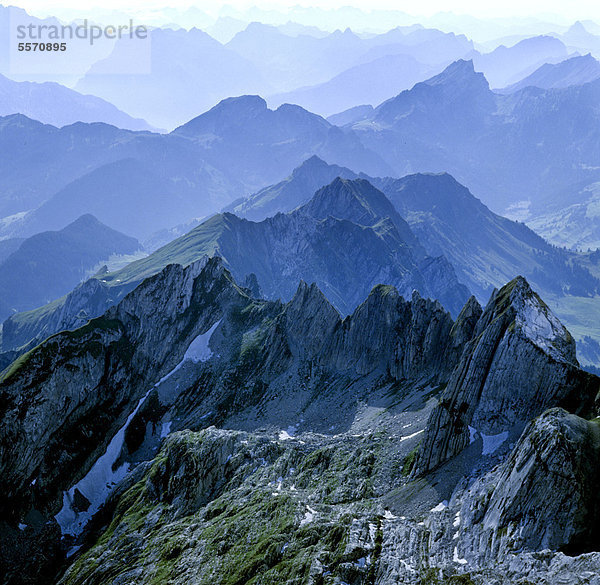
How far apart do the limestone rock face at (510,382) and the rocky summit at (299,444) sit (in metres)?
0.26

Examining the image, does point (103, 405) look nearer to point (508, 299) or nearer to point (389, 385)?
point (389, 385)

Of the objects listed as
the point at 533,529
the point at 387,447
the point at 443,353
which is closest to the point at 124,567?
the point at 387,447

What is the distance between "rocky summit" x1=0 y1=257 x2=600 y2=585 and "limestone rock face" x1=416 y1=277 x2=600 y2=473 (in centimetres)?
26

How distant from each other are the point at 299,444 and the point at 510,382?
37174 mm

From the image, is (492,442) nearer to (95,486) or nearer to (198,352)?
(95,486)

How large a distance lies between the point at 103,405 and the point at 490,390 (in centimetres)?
8969

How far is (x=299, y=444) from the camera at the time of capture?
267 feet

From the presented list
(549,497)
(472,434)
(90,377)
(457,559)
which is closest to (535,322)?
(472,434)

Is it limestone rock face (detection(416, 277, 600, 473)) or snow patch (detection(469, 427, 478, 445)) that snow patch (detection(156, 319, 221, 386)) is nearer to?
limestone rock face (detection(416, 277, 600, 473))

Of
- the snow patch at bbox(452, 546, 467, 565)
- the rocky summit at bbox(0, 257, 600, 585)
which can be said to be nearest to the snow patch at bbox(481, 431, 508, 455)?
the rocky summit at bbox(0, 257, 600, 585)

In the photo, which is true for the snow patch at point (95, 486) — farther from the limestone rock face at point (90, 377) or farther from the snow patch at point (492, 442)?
the snow patch at point (492, 442)

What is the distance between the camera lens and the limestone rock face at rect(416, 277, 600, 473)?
58281 millimetres

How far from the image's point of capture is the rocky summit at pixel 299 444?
4519cm

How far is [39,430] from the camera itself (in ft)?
322
